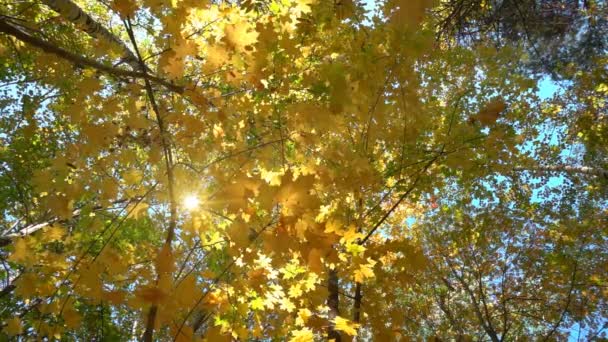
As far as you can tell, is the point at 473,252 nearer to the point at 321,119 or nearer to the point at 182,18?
the point at 321,119

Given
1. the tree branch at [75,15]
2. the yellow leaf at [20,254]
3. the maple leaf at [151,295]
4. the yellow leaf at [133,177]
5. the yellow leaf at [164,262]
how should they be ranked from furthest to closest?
the tree branch at [75,15] → the yellow leaf at [133,177] → the yellow leaf at [20,254] → the yellow leaf at [164,262] → the maple leaf at [151,295]

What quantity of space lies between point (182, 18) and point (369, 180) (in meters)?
1.50

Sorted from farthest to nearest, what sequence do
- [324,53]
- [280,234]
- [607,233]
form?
[607,233] → [324,53] → [280,234]

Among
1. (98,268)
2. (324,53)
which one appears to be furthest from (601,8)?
(98,268)

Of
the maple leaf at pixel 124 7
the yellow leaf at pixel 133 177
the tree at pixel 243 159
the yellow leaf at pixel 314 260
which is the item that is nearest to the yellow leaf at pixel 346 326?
the tree at pixel 243 159

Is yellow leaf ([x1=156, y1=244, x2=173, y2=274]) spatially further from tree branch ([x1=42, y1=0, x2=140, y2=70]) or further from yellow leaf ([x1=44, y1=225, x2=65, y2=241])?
tree branch ([x1=42, y1=0, x2=140, y2=70])

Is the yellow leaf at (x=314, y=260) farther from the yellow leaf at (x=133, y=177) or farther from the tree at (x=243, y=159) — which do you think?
the yellow leaf at (x=133, y=177)

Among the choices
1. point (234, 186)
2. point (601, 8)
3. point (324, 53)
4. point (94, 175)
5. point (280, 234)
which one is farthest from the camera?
point (601, 8)

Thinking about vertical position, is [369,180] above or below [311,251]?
above

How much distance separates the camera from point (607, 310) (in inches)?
281

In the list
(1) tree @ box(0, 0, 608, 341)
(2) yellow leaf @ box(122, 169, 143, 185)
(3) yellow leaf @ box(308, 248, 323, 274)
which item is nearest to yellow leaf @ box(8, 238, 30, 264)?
(1) tree @ box(0, 0, 608, 341)

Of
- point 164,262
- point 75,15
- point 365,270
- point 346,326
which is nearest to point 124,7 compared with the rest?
point 164,262

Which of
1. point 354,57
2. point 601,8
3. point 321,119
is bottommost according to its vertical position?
point 321,119

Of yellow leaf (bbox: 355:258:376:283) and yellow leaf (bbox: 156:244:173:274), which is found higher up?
yellow leaf (bbox: 355:258:376:283)
